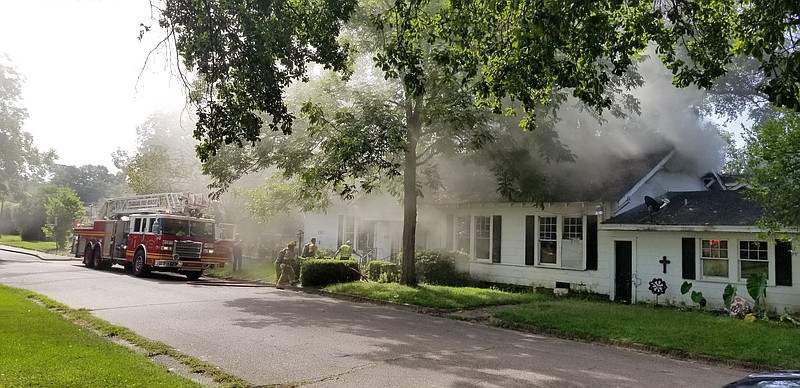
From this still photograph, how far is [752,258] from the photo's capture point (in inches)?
548

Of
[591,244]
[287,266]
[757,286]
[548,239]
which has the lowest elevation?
[287,266]

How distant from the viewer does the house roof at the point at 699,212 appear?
46.3 feet

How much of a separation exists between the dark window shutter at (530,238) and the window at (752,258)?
595 cm

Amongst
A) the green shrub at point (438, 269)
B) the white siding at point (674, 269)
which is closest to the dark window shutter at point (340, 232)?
the green shrub at point (438, 269)

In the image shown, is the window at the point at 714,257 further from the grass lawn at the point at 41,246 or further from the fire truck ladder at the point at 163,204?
the grass lawn at the point at 41,246

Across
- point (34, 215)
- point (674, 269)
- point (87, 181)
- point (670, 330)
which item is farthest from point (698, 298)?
point (87, 181)

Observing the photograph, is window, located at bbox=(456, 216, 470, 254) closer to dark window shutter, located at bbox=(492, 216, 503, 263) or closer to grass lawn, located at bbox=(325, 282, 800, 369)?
dark window shutter, located at bbox=(492, 216, 503, 263)

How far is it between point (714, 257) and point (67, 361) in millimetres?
14366

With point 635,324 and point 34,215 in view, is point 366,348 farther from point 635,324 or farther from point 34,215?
point 34,215

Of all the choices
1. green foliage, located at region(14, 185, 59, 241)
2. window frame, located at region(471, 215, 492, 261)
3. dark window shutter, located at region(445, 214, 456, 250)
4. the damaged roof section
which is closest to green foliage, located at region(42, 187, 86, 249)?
green foliage, located at region(14, 185, 59, 241)

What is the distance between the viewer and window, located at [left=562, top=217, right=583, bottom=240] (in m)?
17.4

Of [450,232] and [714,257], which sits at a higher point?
[450,232]

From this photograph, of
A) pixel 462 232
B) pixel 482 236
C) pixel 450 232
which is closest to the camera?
pixel 482 236

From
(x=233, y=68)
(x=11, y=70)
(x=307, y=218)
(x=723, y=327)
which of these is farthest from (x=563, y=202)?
(x=11, y=70)
